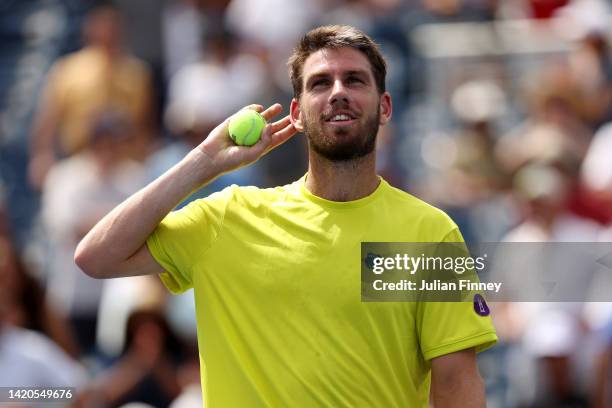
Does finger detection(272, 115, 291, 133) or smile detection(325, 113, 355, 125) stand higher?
finger detection(272, 115, 291, 133)

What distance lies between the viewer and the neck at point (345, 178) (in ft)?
14.1

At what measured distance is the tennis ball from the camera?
434 centimetres

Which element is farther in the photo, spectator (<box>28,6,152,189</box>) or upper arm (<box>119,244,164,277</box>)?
spectator (<box>28,6,152,189</box>)

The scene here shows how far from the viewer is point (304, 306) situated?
410cm

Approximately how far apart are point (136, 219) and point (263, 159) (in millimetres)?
4996

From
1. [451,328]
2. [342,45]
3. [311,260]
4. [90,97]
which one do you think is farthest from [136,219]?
[90,97]

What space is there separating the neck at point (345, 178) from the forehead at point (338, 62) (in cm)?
30

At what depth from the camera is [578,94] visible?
9.12m

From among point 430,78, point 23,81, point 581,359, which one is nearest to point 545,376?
point 581,359

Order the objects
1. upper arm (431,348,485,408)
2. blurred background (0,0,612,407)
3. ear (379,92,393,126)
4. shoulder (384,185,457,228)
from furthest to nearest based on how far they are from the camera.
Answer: blurred background (0,0,612,407) → ear (379,92,393,126) → shoulder (384,185,457,228) → upper arm (431,348,485,408)

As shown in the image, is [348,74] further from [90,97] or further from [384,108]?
[90,97]

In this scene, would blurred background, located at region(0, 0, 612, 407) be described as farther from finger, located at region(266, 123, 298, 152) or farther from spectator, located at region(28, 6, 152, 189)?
finger, located at region(266, 123, 298, 152)

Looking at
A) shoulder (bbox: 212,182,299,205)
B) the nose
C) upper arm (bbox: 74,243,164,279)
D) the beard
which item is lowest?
upper arm (bbox: 74,243,164,279)

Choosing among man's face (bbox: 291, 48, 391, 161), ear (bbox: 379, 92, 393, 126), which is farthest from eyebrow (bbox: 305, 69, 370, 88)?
ear (bbox: 379, 92, 393, 126)
